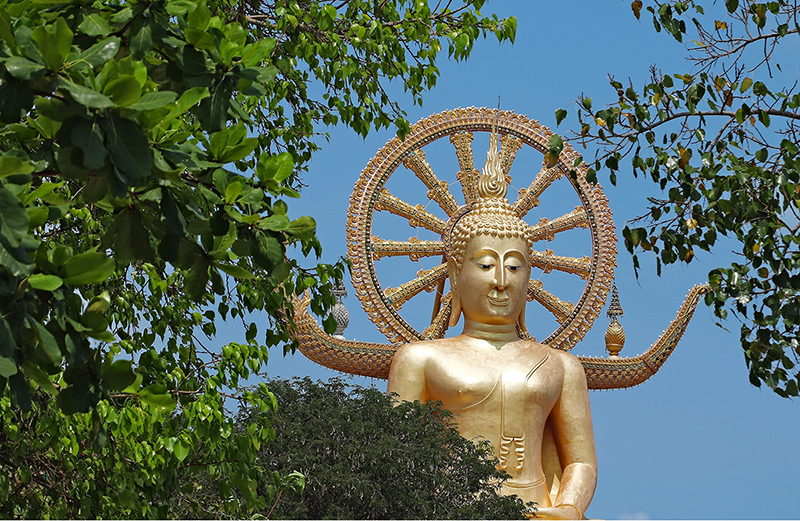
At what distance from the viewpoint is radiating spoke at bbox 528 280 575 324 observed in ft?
37.2

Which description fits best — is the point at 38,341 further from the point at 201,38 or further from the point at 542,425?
the point at 542,425

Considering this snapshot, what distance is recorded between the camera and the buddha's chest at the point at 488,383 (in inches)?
406

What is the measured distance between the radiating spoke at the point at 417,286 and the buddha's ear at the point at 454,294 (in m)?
0.17

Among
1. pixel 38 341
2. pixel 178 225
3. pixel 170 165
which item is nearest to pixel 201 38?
pixel 170 165

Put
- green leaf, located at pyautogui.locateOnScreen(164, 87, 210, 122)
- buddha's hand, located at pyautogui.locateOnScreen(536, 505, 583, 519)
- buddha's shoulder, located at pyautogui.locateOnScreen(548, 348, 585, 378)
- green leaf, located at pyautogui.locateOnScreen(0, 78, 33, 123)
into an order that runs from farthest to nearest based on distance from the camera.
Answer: buddha's shoulder, located at pyautogui.locateOnScreen(548, 348, 585, 378) → buddha's hand, located at pyautogui.locateOnScreen(536, 505, 583, 519) → green leaf, located at pyautogui.locateOnScreen(164, 87, 210, 122) → green leaf, located at pyautogui.locateOnScreen(0, 78, 33, 123)

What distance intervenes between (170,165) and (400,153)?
807 centimetres

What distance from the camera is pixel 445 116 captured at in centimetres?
1145

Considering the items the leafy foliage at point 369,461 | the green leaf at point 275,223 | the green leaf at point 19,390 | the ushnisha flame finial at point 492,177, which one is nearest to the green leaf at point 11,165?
the green leaf at point 19,390

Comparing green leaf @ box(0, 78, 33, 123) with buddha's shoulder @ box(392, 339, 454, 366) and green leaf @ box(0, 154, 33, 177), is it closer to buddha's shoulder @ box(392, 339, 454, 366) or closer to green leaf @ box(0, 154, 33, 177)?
green leaf @ box(0, 154, 33, 177)

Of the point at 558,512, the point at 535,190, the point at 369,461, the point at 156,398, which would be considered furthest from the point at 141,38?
the point at 535,190

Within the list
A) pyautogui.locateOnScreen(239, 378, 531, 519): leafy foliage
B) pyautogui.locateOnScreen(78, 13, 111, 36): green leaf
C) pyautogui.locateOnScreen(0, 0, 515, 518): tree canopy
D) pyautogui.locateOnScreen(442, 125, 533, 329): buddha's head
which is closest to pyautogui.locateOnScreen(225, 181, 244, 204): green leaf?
pyautogui.locateOnScreen(0, 0, 515, 518): tree canopy

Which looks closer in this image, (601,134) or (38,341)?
(38,341)

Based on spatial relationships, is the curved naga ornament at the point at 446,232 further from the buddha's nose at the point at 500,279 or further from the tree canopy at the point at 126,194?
the tree canopy at the point at 126,194

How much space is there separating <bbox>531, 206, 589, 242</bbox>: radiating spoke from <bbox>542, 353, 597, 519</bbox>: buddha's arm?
5.02 feet
